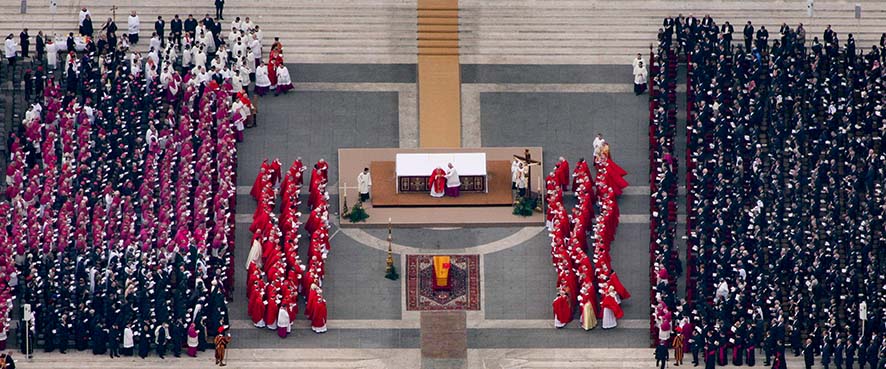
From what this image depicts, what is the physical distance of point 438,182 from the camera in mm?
126000

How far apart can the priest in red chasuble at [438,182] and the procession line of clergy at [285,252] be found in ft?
13.3

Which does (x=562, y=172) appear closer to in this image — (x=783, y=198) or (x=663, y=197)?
(x=663, y=197)

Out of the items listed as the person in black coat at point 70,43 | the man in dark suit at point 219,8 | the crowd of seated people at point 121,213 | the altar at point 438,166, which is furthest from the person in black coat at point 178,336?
the man in dark suit at point 219,8

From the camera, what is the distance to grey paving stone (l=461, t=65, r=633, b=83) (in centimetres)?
13362

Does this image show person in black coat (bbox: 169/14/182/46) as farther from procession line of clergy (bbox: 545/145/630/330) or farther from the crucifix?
procession line of clergy (bbox: 545/145/630/330)

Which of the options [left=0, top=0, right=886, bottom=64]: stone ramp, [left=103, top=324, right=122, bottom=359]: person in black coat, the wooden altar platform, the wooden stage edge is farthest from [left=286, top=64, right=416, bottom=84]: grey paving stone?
[left=103, top=324, right=122, bottom=359]: person in black coat

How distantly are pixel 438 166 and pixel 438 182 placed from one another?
0.87m

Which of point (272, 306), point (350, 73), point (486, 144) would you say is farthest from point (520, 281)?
point (350, 73)

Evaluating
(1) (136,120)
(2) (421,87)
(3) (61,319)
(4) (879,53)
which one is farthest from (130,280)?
(4) (879,53)

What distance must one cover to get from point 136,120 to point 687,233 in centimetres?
2146

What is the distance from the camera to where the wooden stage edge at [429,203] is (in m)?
126

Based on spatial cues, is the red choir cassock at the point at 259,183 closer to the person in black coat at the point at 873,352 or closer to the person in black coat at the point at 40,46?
the person in black coat at the point at 40,46

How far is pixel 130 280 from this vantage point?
117875 millimetres

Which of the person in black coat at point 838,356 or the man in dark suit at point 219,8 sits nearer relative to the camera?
the person in black coat at point 838,356
